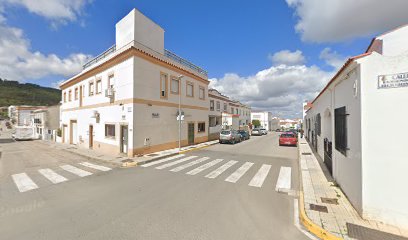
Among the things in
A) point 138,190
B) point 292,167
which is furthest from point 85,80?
point 292,167

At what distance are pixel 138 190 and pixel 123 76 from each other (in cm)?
946

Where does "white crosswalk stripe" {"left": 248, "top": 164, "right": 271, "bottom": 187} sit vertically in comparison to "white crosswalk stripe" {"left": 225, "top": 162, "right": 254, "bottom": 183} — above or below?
below

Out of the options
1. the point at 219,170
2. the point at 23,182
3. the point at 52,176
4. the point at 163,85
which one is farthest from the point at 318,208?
the point at 163,85

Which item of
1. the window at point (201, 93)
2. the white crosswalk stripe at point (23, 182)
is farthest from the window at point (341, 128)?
the window at point (201, 93)

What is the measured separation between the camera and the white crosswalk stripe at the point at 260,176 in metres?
7.11

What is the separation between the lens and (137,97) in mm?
12477

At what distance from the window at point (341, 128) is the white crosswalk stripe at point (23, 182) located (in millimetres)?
11173

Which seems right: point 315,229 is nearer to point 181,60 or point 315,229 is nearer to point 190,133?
point 190,133

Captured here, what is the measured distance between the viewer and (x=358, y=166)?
4473 millimetres

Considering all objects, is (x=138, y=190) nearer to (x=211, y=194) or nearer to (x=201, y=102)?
(x=211, y=194)

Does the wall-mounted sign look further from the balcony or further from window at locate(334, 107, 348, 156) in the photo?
the balcony

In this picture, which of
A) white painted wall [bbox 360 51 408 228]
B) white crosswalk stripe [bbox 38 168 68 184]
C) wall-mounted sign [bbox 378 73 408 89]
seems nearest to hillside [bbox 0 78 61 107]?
white crosswalk stripe [bbox 38 168 68 184]

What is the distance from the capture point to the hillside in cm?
6949

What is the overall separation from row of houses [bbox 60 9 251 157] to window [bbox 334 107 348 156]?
10.9 metres
